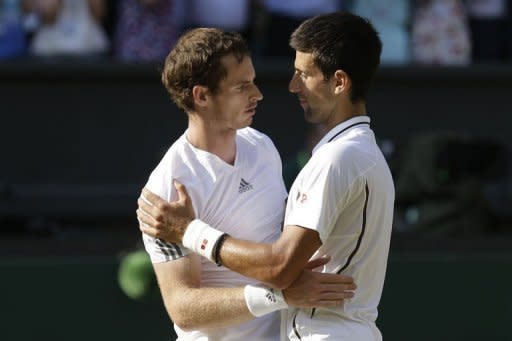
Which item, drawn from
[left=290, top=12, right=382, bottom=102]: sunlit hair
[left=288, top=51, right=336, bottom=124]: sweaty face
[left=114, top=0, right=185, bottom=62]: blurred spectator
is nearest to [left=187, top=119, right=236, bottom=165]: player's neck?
[left=288, top=51, right=336, bottom=124]: sweaty face

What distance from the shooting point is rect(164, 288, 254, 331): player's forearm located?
12.4 feet

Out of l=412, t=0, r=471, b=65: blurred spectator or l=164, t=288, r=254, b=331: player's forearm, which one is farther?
l=412, t=0, r=471, b=65: blurred spectator

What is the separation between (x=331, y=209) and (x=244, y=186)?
0.42 metres

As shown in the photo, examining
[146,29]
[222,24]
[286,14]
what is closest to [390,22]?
[286,14]

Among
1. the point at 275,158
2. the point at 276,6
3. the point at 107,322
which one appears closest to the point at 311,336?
the point at 275,158

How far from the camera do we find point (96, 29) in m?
7.70

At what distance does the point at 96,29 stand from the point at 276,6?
1114 millimetres

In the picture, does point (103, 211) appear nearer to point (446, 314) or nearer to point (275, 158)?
point (446, 314)

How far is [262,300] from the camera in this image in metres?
3.74

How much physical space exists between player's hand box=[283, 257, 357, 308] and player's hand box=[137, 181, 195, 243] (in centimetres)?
38

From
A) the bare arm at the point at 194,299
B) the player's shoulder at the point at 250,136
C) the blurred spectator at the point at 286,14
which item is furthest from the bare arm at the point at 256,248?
the blurred spectator at the point at 286,14

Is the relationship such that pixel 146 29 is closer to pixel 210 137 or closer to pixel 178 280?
pixel 210 137

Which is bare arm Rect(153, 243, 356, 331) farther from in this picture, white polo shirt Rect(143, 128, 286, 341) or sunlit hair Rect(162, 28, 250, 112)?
sunlit hair Rect(162, 28, 250, 112)

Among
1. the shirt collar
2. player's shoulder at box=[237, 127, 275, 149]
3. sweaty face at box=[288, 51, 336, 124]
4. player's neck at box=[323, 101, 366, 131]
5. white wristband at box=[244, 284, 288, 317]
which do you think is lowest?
white wristband at box=[244, 284, 288, 317]
